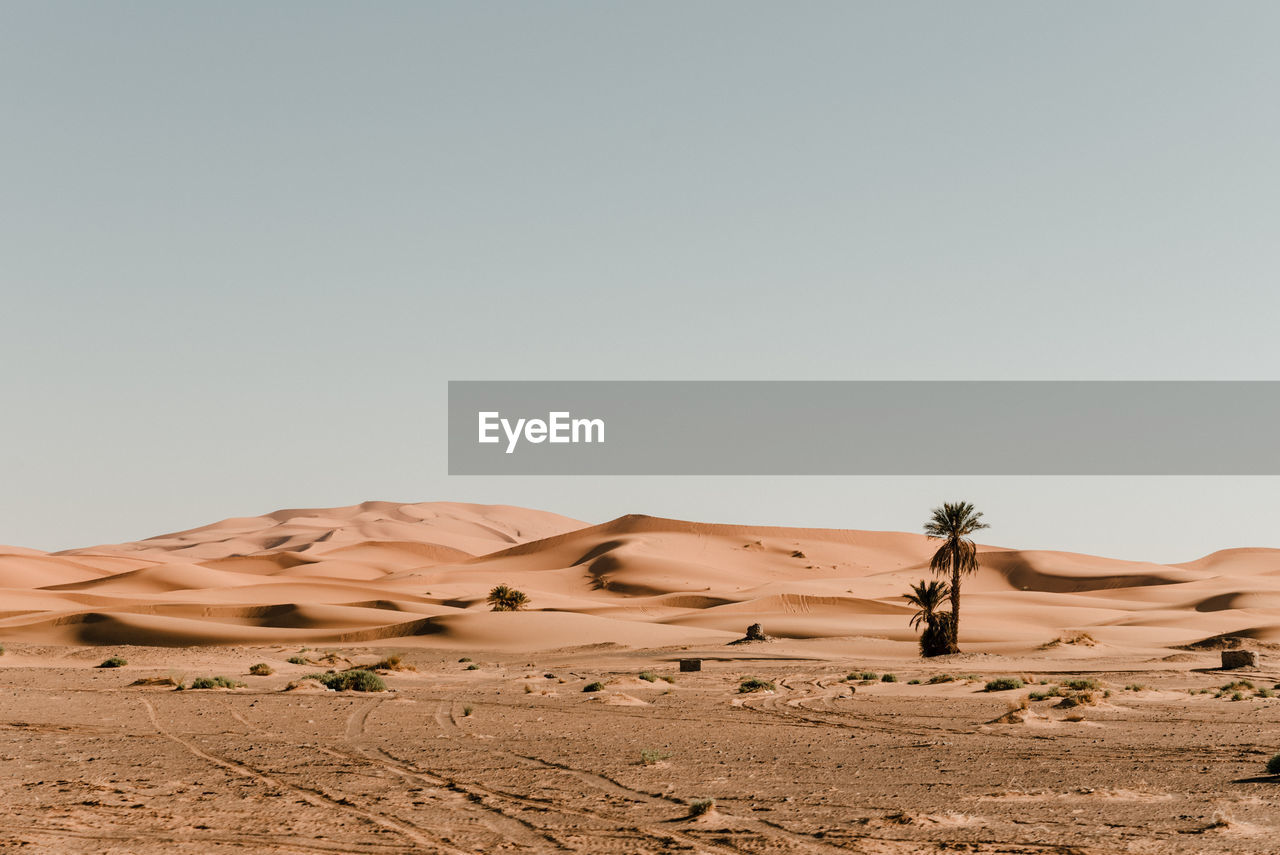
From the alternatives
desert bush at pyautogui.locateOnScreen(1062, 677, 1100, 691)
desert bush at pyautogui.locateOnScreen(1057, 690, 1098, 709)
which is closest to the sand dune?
desert bush at pyautogui.locateOnScreen(1062, 677, 1100, 691)

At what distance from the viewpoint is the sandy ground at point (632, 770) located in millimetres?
11109

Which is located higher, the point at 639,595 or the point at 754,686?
the point at 754,686

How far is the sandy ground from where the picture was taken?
36.4ft

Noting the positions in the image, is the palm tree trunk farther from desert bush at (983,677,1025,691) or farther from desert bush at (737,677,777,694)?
desert bush at (737,677,777,694)

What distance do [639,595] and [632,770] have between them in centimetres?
9836

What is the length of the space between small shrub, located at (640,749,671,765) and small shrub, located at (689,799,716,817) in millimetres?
3807

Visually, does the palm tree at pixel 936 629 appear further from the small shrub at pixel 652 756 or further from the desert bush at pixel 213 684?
the small shrub at pixel 652 756

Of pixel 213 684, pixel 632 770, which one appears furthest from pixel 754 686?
pixel 632 770

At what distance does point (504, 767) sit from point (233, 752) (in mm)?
4415

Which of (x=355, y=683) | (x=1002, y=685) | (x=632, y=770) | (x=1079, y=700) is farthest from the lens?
A: (x=355, y=683)

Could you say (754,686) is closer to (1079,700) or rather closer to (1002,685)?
(1002,685)

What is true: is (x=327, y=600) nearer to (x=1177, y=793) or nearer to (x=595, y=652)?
(x=595, y=652)

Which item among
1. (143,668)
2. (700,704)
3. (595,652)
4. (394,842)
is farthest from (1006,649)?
(394,842)

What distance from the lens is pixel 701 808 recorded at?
12086 millimetres
